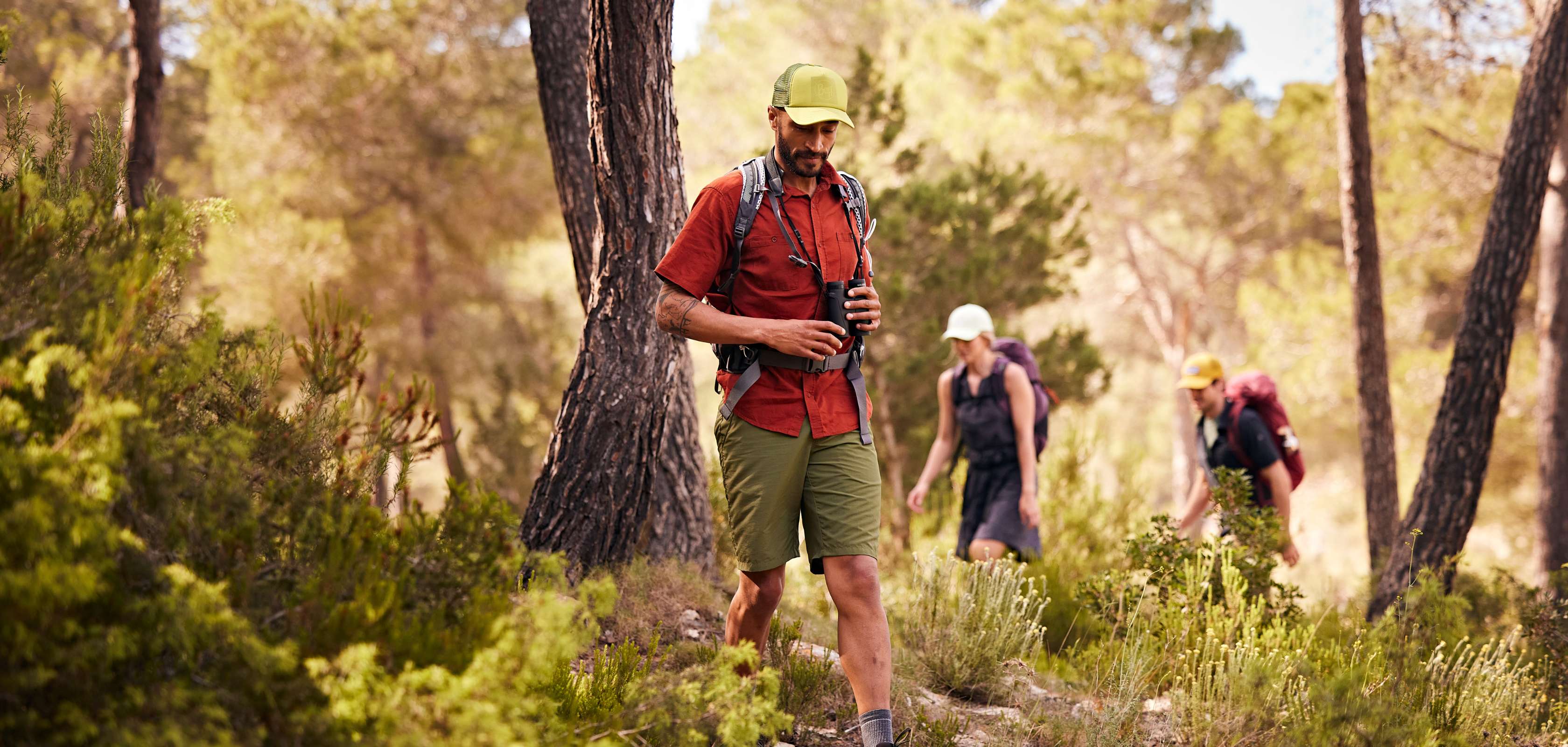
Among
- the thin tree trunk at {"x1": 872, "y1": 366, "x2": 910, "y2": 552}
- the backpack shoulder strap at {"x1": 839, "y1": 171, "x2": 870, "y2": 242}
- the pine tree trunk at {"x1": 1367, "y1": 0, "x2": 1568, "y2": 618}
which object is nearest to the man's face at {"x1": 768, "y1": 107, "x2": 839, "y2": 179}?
the backpack shoulder strap at {"x1": 839, "y1": 171, "x2": 870, "y2": 242}

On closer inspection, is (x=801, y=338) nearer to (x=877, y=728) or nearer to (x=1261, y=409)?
(x=877, y=728)

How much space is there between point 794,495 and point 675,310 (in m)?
0.62

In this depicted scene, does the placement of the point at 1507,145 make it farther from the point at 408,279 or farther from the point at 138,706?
the point at 408,279

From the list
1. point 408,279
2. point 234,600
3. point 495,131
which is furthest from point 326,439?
point 408,279

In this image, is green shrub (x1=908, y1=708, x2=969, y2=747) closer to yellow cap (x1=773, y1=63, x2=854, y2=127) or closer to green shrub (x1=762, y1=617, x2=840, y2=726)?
green shrub (x1=762, y1=617, x2=840, y2=726)

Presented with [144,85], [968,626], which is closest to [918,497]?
[968,626]

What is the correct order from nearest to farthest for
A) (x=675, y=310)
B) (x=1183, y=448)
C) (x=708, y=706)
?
(x=708, y=706), (x=675, y=310), (x=1183, y=448)

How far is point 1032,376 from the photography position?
18.1 feet

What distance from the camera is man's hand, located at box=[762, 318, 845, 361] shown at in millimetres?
2754

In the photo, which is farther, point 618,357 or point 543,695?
point 618,357

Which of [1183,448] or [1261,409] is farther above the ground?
[1183,448]

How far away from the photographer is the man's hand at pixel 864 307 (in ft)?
9.47

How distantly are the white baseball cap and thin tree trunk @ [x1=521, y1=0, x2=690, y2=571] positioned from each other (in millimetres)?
1749

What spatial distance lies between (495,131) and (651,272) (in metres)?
12.5
